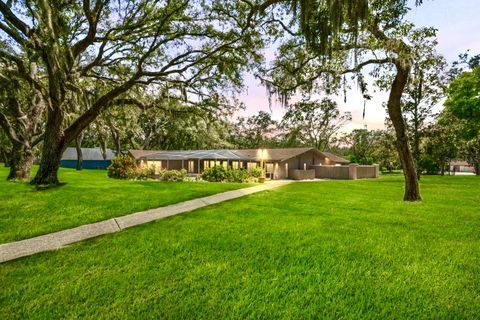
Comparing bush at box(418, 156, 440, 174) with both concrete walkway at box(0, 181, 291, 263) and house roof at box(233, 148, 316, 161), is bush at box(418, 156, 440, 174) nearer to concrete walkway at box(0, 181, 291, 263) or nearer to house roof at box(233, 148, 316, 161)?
house roof at box(233, 148, 316, 161)

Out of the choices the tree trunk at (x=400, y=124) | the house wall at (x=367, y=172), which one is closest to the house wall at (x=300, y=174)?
the house wall at (x=367, y=172)

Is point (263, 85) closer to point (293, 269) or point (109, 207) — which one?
point (109, 207)

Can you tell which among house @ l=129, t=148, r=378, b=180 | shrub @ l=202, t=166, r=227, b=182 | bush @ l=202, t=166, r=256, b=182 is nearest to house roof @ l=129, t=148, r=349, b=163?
house @ l=129, t=148, r=378, b=180

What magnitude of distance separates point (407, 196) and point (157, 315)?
12299 mm

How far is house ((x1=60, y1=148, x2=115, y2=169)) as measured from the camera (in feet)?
184

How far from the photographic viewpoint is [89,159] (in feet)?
188

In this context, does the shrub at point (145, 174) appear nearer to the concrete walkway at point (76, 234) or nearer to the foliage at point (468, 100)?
the concrete walkway at point (76, 234)

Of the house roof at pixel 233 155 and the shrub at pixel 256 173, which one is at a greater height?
the house roof at pixel 233 155

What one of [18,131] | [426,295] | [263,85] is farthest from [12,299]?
[18,131]

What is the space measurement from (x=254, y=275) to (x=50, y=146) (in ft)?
44.0

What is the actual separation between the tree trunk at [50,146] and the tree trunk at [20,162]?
12.6 feet

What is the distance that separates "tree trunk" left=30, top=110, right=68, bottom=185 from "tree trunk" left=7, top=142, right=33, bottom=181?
3.84 m

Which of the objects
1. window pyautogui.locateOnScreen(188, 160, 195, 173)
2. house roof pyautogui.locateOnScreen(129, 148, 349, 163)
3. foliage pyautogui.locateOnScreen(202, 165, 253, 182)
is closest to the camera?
foliage pyautogui.locateOnScreen(202, 165, 253, 182)

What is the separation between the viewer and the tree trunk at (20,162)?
53.8ft
